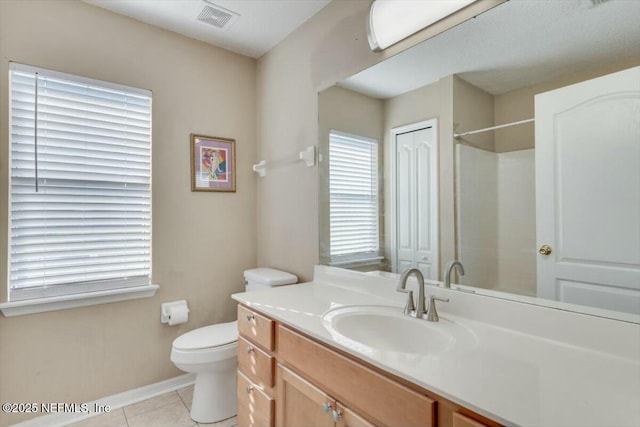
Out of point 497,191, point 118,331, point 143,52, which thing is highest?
point 143,52

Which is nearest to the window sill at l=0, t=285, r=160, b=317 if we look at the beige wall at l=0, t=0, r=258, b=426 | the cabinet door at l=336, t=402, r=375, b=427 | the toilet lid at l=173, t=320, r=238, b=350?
the beige wall at l=0, t=0, r=258, b=426

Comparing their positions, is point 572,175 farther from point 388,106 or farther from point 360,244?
point 360,244

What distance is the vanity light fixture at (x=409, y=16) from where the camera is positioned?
1262mm

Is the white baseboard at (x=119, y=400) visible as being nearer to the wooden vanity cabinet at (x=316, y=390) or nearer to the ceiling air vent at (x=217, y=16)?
the wooden vanity cabinet at (x=316, y=390)

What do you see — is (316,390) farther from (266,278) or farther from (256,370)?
(266,278)

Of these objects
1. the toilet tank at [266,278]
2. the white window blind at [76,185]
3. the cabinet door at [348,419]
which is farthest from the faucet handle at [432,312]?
the white window blind at [76,185]

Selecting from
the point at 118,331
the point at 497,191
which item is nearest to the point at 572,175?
the point at 497,191

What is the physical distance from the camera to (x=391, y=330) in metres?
1.29

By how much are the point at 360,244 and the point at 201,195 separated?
4.04 feet

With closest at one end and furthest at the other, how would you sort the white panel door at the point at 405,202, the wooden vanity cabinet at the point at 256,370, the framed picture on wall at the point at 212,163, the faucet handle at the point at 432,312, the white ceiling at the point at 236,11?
the faucet handle at the point at 432,312 < the wooden vanity cabinet at the point at 256,370 < the white panel door at the point at 405,202 < the white ceiling at the point at 236,11 < the framed picture on wall at the point at 212,163

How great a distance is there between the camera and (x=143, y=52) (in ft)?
→ 6.93

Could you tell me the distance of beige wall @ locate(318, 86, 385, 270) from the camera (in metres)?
1.67

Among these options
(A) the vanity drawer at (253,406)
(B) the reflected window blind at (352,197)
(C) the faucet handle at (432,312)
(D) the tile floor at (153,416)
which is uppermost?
(B) the reflected window blind at (352,197)

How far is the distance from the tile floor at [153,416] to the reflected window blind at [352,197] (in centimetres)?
121
